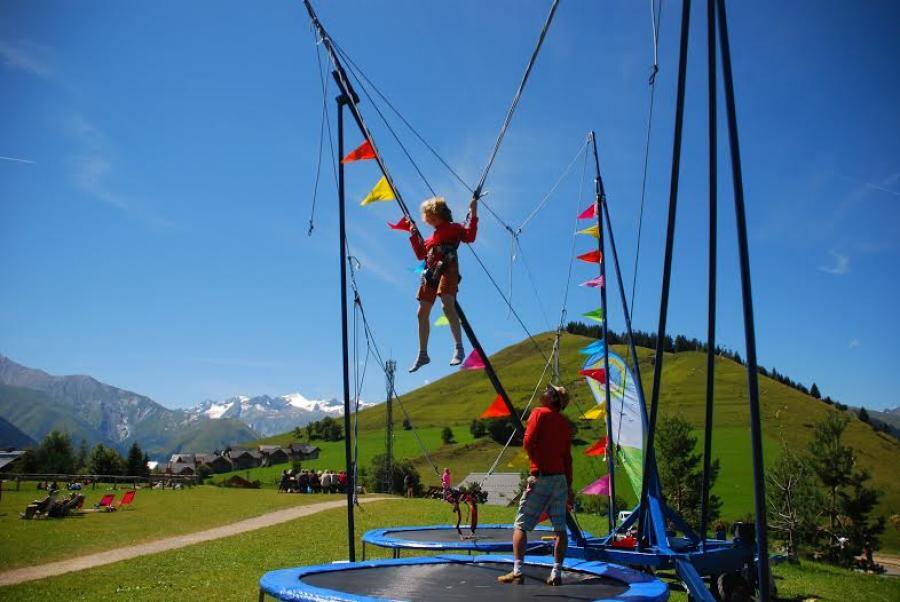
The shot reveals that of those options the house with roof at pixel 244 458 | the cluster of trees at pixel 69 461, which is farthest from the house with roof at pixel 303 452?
the cluster of trees at pixel 69 461

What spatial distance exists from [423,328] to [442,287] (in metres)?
0.35

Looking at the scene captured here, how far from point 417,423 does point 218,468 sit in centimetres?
3199

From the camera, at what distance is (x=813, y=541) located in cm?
2809

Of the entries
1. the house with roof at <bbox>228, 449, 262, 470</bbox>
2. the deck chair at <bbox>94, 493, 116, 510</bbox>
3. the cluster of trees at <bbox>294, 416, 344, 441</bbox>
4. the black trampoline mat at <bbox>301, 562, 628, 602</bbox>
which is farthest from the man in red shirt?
the cluster of trees at <bbox>294, 416, 344, 441</bbox>

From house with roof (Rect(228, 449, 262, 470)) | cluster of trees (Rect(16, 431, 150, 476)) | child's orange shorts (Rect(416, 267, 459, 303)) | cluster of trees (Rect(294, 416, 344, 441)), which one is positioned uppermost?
child's orange shorts (Rect(416, 267, 459, 303))

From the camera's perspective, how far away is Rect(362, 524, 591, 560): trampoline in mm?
6859

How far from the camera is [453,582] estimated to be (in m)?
4.21

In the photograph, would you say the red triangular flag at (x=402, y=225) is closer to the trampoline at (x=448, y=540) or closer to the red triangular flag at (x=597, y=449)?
the trampoline at (x=448, y=540)

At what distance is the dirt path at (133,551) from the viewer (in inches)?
348

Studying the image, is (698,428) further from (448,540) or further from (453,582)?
(453,582)

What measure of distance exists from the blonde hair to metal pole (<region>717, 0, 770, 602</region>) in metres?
2.19

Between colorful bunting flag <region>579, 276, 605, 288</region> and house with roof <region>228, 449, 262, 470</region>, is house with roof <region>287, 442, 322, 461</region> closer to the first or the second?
house with roof <region>228, 449, 262, 470</region>

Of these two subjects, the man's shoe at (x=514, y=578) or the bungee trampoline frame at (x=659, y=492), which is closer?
the bungee trampoline frame at (x=659, y=492)

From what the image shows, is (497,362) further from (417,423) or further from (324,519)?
(324,519)
